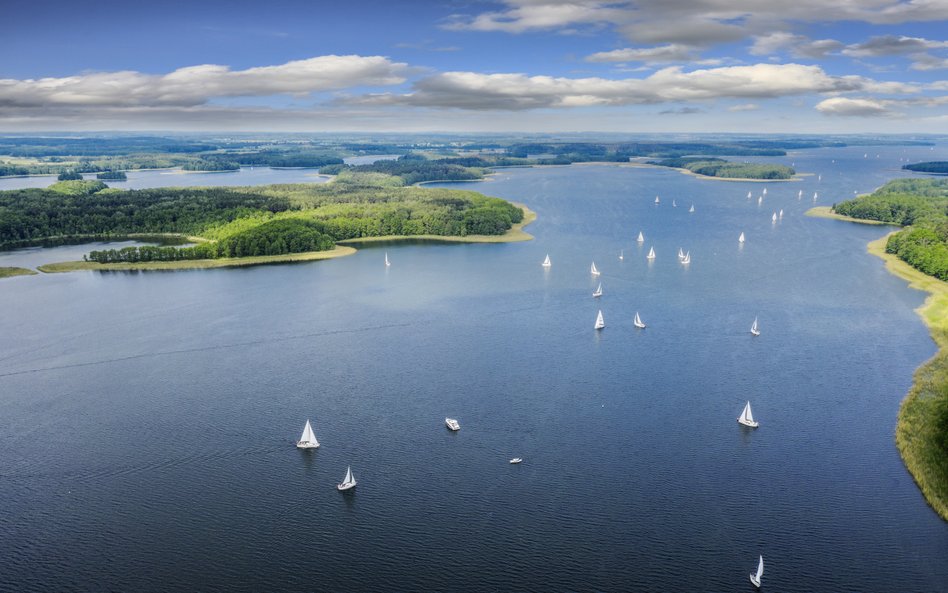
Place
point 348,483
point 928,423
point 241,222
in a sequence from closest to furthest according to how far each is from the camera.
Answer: point 348,483, point 928,423, point 241,222

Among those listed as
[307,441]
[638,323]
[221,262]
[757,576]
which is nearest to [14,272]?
[221,262]

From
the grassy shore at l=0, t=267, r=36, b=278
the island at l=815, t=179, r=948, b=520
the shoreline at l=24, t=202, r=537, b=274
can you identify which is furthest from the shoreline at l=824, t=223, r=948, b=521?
the grassy shore at l=0, t=267, r=36, b=278

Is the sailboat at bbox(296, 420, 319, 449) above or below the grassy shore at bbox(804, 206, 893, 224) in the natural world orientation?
below

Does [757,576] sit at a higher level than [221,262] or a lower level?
lower

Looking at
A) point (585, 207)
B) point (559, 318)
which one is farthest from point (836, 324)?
point (585, 207)

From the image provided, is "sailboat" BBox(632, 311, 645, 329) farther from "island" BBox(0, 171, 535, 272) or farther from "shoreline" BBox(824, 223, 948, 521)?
"island" BBox(0, 171, 535, 272)

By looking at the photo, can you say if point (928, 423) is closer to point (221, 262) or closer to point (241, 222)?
point (221, 262)

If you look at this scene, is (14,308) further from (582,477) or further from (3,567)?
(582,477)
